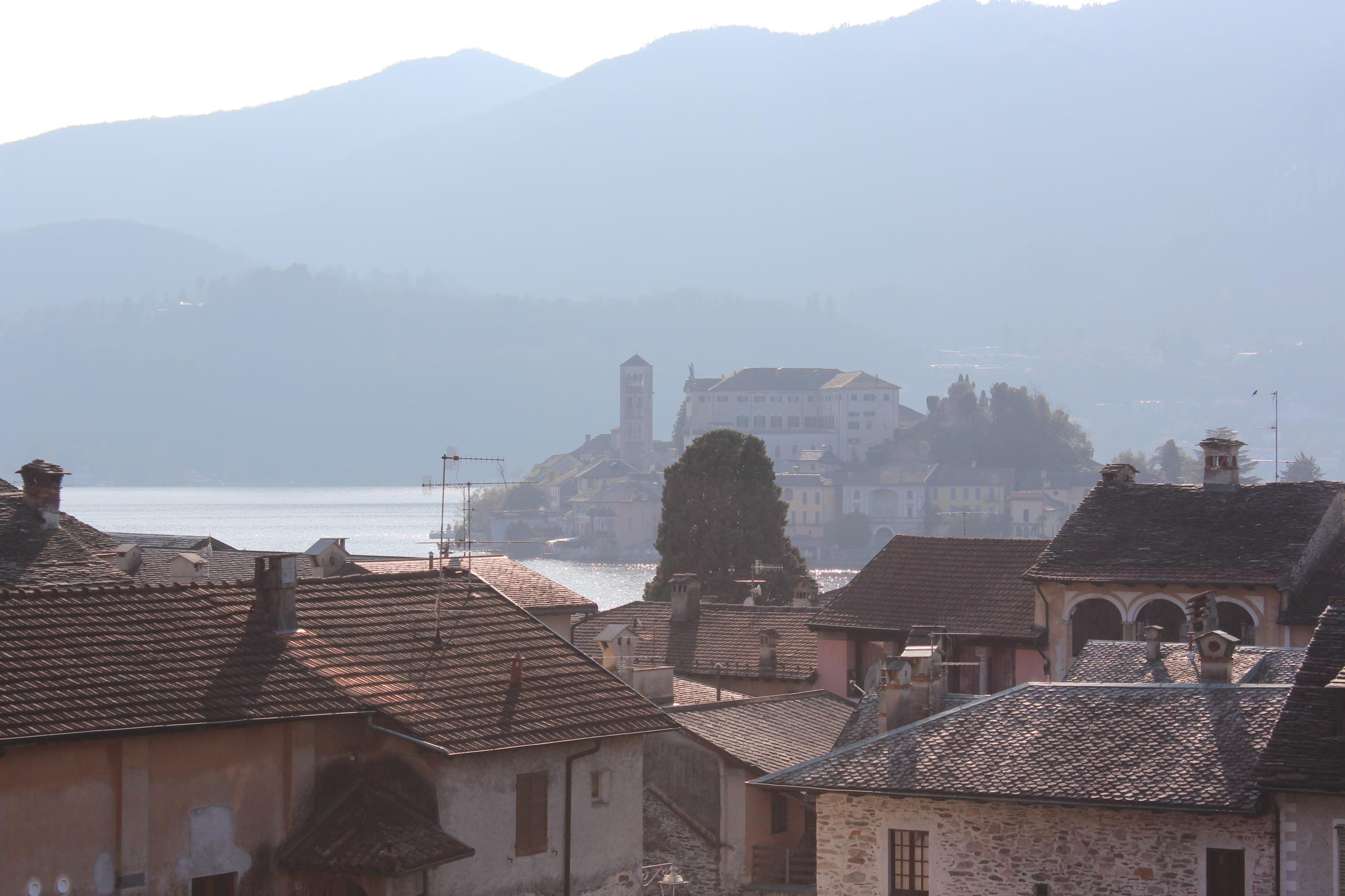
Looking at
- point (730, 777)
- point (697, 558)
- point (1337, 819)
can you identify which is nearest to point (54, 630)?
point (1337, 819)

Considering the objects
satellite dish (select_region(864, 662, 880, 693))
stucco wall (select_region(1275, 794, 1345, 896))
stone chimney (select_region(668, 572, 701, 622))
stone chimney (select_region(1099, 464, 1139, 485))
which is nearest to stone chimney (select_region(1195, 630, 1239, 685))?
stucco wall (select_region(1275, 794, 1345, 896))

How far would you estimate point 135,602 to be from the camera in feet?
46.9

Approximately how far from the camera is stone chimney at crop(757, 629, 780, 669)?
34.1 metres

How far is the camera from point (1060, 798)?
1431 cm

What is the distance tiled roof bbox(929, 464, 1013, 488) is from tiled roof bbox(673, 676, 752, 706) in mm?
164420

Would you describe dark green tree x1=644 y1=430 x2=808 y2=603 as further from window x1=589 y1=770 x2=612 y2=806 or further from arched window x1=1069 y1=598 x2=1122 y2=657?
window x1=589 y1=770 x2=612 y2=806

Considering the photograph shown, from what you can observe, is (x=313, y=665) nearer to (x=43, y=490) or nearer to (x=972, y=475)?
(x=43, y=490)

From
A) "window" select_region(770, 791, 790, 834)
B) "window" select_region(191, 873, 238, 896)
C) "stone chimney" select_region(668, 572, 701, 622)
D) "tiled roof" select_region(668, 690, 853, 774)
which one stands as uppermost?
"stone chimney" select_region(668, 572, 701, 622)

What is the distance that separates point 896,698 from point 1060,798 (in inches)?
189

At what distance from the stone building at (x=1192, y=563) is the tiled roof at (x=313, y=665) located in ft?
43.0

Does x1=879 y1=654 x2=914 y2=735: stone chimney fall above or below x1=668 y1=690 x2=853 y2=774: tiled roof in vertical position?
above

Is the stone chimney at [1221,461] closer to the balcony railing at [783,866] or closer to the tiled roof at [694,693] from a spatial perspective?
the tiled roof at [694,693]

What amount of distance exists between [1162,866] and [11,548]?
14.3 m

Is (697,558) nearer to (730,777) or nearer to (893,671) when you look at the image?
(730,777)
